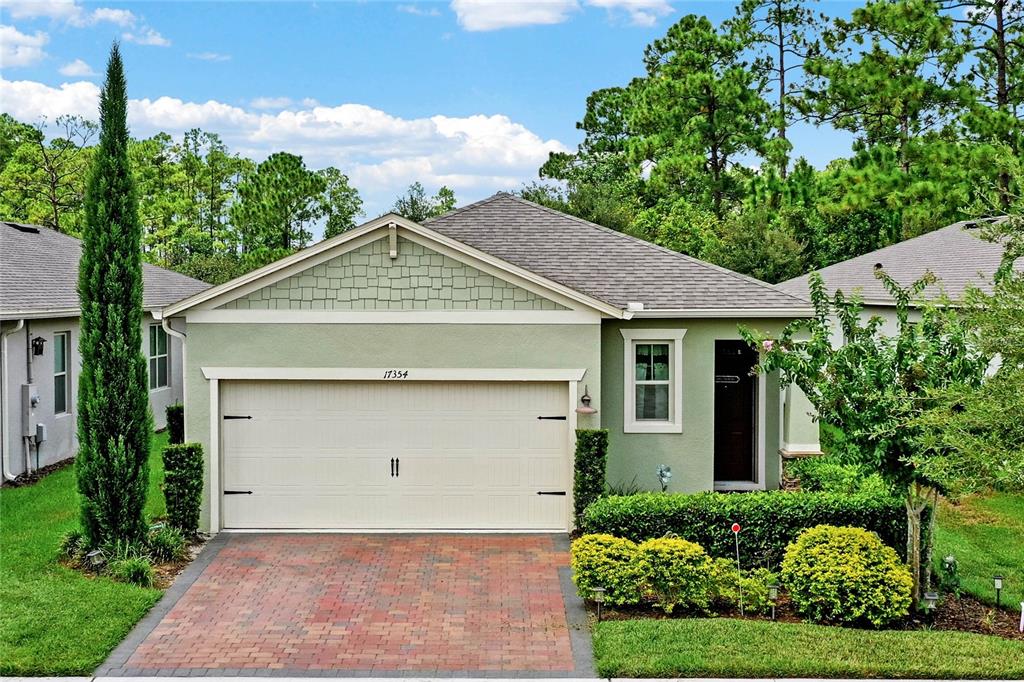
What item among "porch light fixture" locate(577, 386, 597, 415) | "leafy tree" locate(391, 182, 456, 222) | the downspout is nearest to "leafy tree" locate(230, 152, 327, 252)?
"leafy tree" locate(391, 182, 456, 222)

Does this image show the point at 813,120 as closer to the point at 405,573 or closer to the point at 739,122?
the point at 739,122

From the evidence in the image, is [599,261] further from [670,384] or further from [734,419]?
[734,419]

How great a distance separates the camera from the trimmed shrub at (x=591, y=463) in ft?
40.3

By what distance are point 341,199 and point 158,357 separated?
23.4m

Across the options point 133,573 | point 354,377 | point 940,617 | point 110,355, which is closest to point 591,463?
point 354,377

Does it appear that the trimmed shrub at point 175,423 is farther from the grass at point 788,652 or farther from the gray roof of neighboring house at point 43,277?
the grass at point 788,652

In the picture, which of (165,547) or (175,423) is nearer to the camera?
(165,547)

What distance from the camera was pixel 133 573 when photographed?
1032 centimetres

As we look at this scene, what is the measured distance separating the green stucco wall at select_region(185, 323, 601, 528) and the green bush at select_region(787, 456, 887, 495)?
Result: 318 cm

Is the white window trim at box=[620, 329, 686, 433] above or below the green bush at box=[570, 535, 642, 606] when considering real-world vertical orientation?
above

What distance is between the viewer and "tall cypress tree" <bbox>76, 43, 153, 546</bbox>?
10789 millimetres

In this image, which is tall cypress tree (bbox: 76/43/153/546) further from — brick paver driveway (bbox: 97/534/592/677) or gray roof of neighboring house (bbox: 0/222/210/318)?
gray roof of neighboring house (bbox: 0/222/210/318)

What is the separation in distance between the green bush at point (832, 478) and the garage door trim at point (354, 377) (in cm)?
338

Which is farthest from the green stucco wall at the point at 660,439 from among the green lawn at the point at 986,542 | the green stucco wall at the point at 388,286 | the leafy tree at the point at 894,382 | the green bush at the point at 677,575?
the green bush at the point at 677,575
